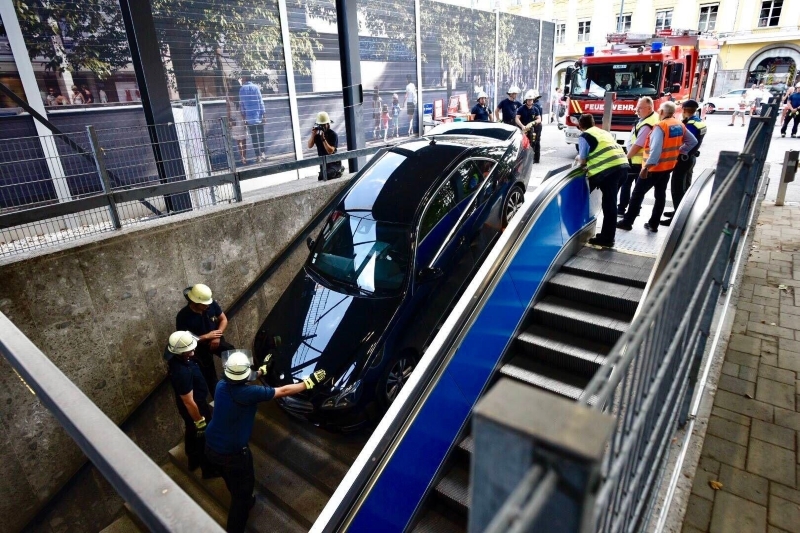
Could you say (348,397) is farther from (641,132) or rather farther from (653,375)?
(641,132)

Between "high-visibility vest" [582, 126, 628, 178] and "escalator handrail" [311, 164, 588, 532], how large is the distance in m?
1.01

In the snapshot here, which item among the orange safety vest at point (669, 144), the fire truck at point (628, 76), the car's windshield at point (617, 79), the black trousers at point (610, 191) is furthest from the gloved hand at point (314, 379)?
the car's windshield at point (617, 79)

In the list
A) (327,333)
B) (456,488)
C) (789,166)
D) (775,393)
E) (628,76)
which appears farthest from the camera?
(628,76)

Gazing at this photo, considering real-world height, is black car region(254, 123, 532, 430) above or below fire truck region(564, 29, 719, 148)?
below

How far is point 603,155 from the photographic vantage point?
521cm

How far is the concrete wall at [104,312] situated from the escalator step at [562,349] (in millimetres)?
3923

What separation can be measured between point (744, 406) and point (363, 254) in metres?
3.65

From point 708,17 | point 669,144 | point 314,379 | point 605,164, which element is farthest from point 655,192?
point 708,17

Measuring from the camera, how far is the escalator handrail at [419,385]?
321cm

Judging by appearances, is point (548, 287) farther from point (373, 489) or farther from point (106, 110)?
point (106, 110)

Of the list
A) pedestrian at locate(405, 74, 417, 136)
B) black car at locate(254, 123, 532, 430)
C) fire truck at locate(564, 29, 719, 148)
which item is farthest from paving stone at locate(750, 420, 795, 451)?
pedestrian at locate(405, 74, 417, 136)

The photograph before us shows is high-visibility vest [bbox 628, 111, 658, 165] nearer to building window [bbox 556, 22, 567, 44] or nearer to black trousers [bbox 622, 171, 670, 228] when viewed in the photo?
black trousers [bbox 622, 171, 670, 228]

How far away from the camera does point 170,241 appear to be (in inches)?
219

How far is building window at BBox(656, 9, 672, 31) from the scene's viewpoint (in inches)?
1350
